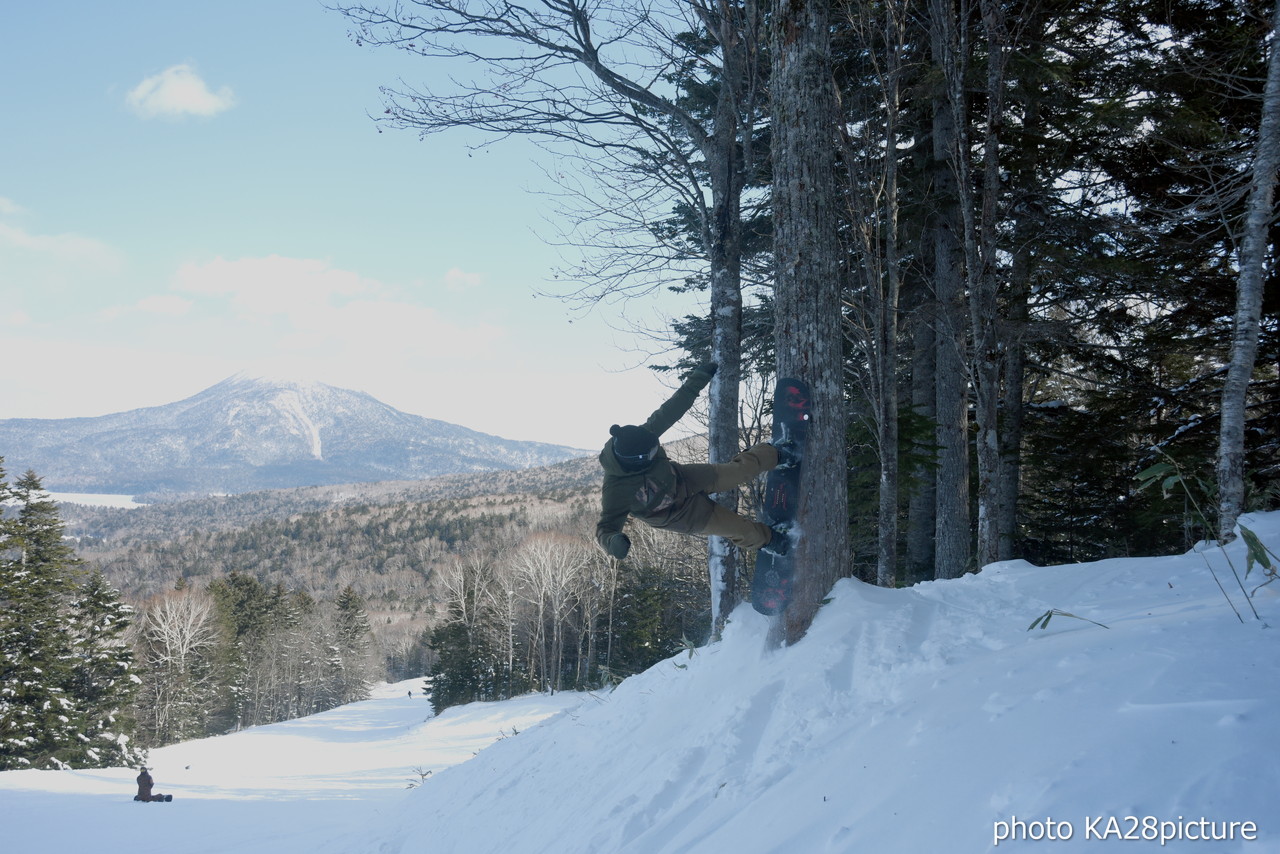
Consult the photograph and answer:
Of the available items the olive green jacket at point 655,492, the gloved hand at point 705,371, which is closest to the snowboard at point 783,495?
the olive green jacket at point 655,492

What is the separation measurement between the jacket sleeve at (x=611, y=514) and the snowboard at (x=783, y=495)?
1.02 metres

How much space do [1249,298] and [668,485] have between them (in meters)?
5.34

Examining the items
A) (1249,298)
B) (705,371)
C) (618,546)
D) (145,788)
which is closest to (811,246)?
(705,371)

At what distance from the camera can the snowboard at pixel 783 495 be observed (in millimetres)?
4238

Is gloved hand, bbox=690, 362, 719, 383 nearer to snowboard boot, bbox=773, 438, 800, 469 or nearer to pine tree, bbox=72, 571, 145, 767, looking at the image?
snowboard boot, bbox=773, 438, 800, 469

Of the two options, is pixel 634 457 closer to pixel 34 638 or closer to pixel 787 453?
pixel 787 453

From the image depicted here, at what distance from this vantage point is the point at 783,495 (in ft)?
14.9

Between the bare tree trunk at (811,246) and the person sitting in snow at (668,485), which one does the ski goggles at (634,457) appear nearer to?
the person sitting in snow at (668,485)

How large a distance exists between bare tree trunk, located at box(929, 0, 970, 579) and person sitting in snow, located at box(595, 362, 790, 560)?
4759 mm

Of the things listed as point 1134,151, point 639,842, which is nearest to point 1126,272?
point 1134,151

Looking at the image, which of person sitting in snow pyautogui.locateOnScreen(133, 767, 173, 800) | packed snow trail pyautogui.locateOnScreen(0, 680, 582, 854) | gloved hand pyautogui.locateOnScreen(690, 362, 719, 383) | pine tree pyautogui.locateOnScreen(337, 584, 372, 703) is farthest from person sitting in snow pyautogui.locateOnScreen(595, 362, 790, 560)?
pine tree pyautogui.locateOnScreen(337, 584, 372, 703)

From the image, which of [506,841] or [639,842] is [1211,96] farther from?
[506,841]

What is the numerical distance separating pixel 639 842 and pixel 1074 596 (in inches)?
121

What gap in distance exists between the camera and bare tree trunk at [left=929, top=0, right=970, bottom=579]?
30.5 ft
